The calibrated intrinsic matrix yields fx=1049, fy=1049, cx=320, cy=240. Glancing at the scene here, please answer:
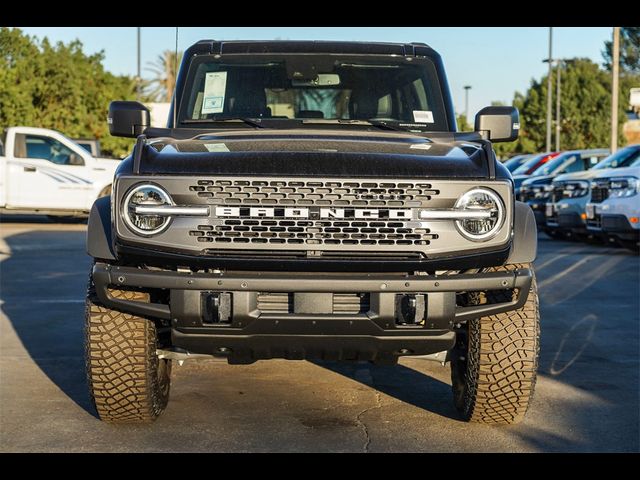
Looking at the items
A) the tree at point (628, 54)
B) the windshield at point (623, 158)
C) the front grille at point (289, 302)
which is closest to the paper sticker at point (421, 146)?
the front grille at point (289, 302)

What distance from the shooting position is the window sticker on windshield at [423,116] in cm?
614


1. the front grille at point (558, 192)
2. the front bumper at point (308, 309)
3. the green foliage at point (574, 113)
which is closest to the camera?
the front bumper at point (308, 309)

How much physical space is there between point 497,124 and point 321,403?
1887mm

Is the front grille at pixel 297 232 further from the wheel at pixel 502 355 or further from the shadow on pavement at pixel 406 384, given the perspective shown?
the shadow on pavement at pixel 406 384

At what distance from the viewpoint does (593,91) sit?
53562mm

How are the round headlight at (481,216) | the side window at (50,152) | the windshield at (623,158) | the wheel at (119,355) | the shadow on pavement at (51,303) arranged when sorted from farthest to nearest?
the side window at (50,152)
the windshield at (623,158)
the shadow on pavement at (51,303)
the wheel at (119,355)
the round headlight at (481,216)

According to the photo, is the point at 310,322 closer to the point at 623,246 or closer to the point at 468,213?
the point at 468,213

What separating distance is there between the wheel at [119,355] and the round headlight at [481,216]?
1546 mm

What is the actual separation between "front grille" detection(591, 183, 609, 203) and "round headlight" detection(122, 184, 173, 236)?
37.0ft
